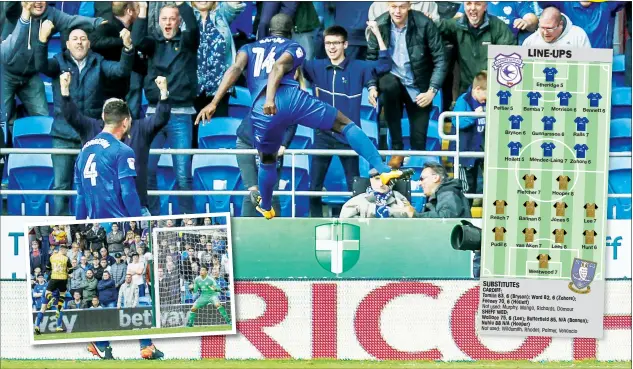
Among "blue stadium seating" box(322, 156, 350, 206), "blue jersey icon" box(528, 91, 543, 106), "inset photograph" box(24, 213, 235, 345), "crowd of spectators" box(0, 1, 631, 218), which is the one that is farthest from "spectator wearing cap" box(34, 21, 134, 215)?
"blue jersey icon" box(528, 91, 543, 106)

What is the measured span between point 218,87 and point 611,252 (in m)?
4.01

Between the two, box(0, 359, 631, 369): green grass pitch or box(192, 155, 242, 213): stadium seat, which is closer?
box(0, 359, 631, 369): green grass pitch

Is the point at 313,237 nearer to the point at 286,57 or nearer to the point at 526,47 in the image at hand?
the point at 286,57

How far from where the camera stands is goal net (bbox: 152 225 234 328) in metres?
11.5

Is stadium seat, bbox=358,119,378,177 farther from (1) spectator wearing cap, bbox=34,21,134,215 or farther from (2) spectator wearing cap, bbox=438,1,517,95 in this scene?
(1) spectator wearing cap, bbox=34,21,134,215

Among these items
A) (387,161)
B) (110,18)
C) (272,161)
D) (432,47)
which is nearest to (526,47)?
(432,47)

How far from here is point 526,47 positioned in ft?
37.9

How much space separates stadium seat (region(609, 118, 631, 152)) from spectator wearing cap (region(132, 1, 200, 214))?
394 centimetres

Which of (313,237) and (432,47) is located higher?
(432,47)

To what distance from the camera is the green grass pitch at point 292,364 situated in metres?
11.3

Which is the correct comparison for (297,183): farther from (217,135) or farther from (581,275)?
(581,275)

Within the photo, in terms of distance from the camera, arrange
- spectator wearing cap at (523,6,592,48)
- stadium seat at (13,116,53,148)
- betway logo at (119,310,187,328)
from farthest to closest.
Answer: stadium seat at (13,116,53,148)
spectator wearing cap at (523,6,592,48)
betway logo at (119,310,187,328)

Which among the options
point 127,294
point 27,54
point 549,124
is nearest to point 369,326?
point 127,294

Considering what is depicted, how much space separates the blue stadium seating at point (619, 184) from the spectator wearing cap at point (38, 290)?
5308 mm
